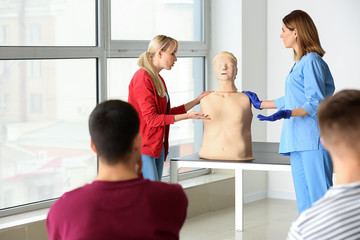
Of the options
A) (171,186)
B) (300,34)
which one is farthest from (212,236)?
(171,186)

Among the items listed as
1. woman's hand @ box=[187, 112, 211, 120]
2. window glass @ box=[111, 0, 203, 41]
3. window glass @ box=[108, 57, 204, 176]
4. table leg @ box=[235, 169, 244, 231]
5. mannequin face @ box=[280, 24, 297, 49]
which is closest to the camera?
mannequin face @ box=[280, 24, 297, 49]

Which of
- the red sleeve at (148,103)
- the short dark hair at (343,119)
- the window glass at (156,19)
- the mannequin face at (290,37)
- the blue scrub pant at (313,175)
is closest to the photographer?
the short dark hair at (343,119)

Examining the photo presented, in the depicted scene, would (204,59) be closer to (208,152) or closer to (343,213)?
(208,152)

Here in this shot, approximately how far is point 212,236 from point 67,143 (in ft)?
3.87

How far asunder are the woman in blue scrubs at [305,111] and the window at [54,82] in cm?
148

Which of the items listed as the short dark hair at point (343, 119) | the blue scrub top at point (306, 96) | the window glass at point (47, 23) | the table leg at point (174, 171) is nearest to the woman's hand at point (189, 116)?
the table leg at point (174, 171)

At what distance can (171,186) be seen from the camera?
153cm

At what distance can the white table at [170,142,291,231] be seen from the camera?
3.56 metres

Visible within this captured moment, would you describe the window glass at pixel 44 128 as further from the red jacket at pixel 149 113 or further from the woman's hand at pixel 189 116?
the woman's hand at pixel 189 116

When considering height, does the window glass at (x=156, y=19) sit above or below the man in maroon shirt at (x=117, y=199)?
above

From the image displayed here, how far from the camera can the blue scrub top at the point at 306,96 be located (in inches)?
115

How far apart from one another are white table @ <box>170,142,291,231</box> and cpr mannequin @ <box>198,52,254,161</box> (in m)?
0.08

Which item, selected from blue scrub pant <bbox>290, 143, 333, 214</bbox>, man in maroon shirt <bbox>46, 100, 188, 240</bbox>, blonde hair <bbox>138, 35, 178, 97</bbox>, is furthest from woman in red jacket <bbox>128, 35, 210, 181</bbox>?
man in maroon shirt <bbox>46, 100, 188, 240</bbox>

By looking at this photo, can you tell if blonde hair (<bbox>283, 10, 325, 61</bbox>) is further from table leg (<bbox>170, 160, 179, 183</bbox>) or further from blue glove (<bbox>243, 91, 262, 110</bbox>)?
table leg (<bbox>170, 160, 179, 183</bbox>)
